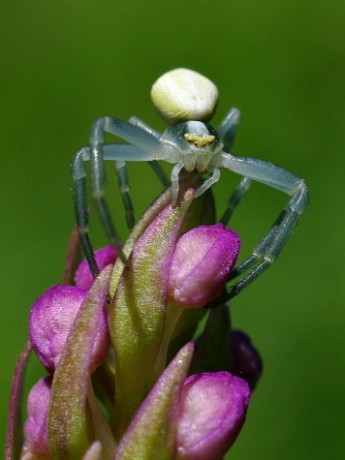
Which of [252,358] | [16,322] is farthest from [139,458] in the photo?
[16,322]

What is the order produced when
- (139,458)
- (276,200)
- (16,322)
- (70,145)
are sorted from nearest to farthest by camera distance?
(139,458) < (16,322) < (276,200) < (70,145)

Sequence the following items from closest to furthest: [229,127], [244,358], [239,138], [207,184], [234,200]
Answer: [207,184] < [244,358] < [234,200] < [229,127] < [239,138]

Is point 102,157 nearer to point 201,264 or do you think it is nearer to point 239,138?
point 201,264

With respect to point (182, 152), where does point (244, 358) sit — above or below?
below

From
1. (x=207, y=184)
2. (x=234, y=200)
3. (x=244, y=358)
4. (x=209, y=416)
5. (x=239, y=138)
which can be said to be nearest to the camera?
(x=209, y=416)

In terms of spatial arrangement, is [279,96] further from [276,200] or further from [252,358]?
[252,358]

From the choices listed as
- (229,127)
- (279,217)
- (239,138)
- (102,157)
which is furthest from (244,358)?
(239,138)

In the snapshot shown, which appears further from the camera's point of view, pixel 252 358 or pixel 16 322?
pixel 16 322

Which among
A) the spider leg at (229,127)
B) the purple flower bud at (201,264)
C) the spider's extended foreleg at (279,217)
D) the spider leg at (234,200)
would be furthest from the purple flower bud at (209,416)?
the spider leg at (229,127)
